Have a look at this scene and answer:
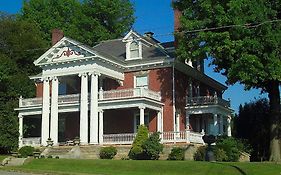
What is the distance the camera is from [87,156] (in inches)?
A: 1512

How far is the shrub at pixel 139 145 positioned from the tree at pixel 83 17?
1204 inches

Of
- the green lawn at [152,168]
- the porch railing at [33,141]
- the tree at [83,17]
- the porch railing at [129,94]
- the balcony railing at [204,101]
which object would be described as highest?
the tree at [83,17]

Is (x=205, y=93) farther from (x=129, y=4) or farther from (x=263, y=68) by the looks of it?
(x=129, y=4)

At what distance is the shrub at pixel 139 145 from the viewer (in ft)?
119

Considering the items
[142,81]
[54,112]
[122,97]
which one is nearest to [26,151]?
[54,112]

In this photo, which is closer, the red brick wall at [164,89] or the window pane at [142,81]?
the red brick wall at [164,89]

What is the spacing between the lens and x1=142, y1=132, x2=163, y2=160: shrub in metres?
35.3

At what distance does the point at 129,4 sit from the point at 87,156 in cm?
3754

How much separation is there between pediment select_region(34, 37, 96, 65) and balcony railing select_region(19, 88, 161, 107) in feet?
11.1

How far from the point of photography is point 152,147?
35.3m

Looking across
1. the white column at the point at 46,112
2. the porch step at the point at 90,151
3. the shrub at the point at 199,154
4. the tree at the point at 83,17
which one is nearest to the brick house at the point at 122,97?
the white column at the point at 46,112

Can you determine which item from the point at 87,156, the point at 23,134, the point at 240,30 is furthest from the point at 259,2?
the point at 23,134

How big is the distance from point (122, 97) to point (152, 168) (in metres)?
13.6

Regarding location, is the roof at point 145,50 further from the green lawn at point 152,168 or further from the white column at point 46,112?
the green lawn at point 152,168
